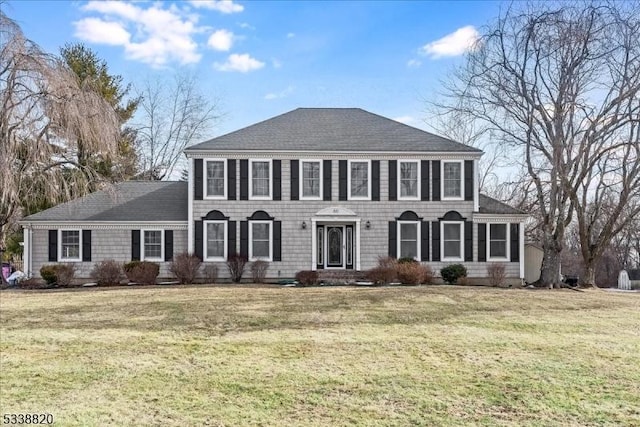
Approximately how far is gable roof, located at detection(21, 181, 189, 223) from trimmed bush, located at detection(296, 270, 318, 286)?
5593 mm

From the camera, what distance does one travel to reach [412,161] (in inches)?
826

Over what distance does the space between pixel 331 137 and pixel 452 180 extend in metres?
5.25

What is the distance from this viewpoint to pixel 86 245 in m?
20.4

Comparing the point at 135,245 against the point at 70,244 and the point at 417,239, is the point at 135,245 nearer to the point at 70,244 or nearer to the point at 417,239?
the point at 70,244

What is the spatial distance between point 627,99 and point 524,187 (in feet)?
15.9

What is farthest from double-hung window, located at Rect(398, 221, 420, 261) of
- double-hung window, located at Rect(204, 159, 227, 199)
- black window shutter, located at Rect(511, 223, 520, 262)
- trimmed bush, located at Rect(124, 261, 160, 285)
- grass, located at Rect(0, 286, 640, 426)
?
trimmed bush, located at Rect(124, 261, 160, 285)

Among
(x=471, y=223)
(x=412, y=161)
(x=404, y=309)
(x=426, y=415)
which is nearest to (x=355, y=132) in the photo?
(x=412, y=161)

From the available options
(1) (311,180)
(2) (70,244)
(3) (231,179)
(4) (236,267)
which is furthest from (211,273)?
(2) (70,244)

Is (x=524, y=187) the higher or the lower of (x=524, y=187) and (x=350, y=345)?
the higher

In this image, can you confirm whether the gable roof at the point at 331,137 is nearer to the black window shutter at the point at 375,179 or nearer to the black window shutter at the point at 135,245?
the black window shutter at the point at 375,179

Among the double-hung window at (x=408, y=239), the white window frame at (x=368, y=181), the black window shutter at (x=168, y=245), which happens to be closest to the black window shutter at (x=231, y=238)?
the black window shutter at (x=168, y=245)

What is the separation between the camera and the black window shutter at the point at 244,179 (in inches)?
813

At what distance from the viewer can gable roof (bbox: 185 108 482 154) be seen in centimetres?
2084

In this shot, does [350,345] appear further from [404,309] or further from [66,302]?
[66,302]
